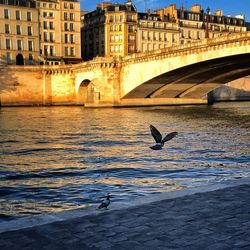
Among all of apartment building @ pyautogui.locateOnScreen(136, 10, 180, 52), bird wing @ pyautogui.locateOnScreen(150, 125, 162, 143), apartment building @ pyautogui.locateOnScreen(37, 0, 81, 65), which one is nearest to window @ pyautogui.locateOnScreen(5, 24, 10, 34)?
apartment building @ pyautogui.locateOnScreen(37, 0, 81, 65)

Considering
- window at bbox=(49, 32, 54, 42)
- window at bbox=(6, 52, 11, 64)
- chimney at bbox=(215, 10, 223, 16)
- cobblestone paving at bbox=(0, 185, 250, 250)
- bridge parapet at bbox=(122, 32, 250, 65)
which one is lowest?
cobblestone paving at bbox=(0, 185, 250, 250)

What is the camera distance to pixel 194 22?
3802 inches

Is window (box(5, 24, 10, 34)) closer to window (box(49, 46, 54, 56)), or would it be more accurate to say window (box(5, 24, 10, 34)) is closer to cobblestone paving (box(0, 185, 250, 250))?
window (box(49, 46, 54, 56))

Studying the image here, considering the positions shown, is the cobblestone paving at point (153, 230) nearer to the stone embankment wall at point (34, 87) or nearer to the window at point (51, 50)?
the stone embankment wall at point (34, 87)

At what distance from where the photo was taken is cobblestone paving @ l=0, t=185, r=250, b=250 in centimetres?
524

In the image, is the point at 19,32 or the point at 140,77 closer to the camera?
the point at 140,77

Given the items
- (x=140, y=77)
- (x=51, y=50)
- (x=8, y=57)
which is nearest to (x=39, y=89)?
(x=8, y=57)

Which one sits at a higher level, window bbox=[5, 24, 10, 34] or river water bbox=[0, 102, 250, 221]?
window bbox=[5, 24, 10, 34]

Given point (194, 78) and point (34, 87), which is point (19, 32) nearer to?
point (34, 87)

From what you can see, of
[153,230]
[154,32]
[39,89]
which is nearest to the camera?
[153,230]

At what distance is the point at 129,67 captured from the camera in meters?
55.1

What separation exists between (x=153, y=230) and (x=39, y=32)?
257ft

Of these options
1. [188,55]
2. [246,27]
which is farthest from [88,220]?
[246,27]

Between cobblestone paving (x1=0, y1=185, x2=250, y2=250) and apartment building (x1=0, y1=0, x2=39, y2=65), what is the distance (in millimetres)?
72590
